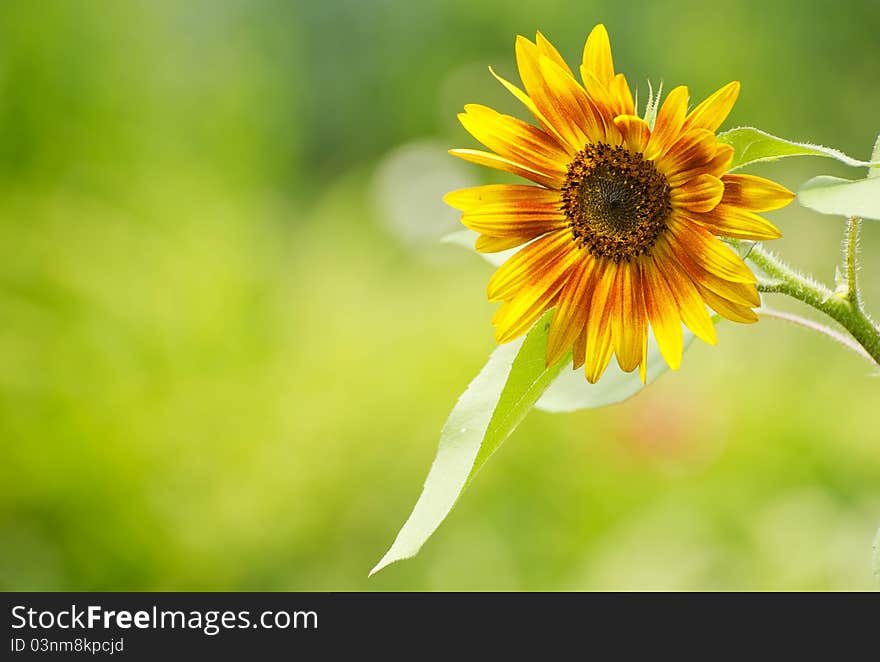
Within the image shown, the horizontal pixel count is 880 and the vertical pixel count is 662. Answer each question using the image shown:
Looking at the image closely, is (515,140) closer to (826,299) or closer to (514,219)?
(514,219)

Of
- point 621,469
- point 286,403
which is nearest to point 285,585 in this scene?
point 286,403

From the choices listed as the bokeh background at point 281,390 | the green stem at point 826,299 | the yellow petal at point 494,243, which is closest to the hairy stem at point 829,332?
the green stem at point 826,299

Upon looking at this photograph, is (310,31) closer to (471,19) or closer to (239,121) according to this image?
(471,19)

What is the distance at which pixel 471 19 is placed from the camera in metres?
3.59

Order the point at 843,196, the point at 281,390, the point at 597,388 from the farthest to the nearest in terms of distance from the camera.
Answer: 1. the point at 281,390
2. the point at 597,388
3. the point at 843,196

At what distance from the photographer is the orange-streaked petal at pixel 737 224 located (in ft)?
1.15

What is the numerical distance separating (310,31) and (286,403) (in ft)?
6.95

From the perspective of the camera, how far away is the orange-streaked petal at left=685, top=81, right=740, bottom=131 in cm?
35

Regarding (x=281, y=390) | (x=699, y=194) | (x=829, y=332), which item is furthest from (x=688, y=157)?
(x=281, y=390)

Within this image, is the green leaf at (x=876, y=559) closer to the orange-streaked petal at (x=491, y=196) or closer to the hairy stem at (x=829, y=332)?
the hairy stem at (x=829, y=332)

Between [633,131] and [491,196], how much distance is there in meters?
0.06

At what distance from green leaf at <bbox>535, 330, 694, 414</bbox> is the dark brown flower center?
7 cm

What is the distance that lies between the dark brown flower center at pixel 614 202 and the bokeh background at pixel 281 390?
4.03ft

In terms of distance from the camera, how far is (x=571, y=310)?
39 centimetres
